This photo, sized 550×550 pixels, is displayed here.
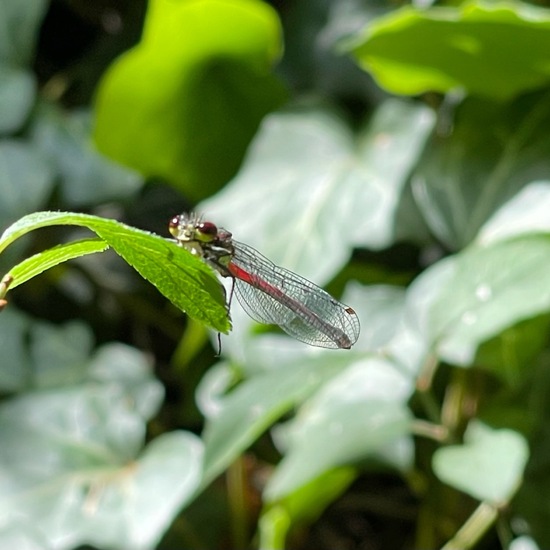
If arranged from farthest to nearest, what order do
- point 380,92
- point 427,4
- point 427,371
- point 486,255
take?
1. point 380,92
2. point 427,4
3. point 427,371
4. point 486,255

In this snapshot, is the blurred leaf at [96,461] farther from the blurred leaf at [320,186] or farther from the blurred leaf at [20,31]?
the blurred leaf at [20,31]

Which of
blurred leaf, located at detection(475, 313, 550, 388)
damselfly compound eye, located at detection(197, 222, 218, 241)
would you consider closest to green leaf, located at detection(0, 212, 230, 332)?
damselfly compound eye, located at detection(197, 222, 218, 241)

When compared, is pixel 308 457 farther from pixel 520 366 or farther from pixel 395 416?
pixel 520 366

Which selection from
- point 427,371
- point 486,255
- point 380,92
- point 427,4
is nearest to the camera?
point 486,255

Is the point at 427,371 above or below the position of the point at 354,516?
above

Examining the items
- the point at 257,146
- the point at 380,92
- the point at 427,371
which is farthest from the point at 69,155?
the point at 427,371

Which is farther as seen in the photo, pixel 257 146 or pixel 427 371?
pixel 257 146

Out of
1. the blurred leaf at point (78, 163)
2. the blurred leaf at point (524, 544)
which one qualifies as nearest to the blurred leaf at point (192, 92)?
the blurred leaf at point (78, 163)
